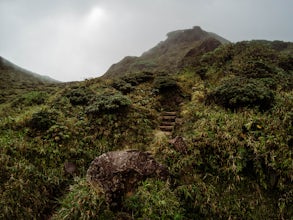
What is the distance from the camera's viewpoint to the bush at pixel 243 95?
25.3 ft

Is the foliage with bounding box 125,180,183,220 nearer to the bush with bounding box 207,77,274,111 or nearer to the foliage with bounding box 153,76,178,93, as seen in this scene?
the bush with bounding box 207,77,274,111

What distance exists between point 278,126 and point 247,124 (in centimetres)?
86

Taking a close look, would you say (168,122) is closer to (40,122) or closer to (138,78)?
(138,78)

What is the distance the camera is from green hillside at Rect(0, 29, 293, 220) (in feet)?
17.0

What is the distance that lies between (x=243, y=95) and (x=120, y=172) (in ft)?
17.5

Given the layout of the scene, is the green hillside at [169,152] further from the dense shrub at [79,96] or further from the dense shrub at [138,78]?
the dense shrub at [138,78]

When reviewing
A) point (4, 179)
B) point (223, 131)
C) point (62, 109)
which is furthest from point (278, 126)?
point (62, 109)

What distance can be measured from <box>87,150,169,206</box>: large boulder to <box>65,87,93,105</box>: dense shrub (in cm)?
504

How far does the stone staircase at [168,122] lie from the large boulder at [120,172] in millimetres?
2554

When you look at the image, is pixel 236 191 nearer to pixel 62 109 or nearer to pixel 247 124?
pixel 247 124

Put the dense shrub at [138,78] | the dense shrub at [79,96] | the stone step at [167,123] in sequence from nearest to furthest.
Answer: the stone step at [167,123], the dense shrub at [79,96], the dense shrub at [138,78]

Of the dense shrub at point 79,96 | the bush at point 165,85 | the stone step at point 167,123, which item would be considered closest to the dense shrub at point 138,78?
the bush at point 165,85

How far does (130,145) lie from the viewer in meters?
8.09

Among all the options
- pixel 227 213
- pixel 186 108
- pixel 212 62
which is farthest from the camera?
pixel 212 62
